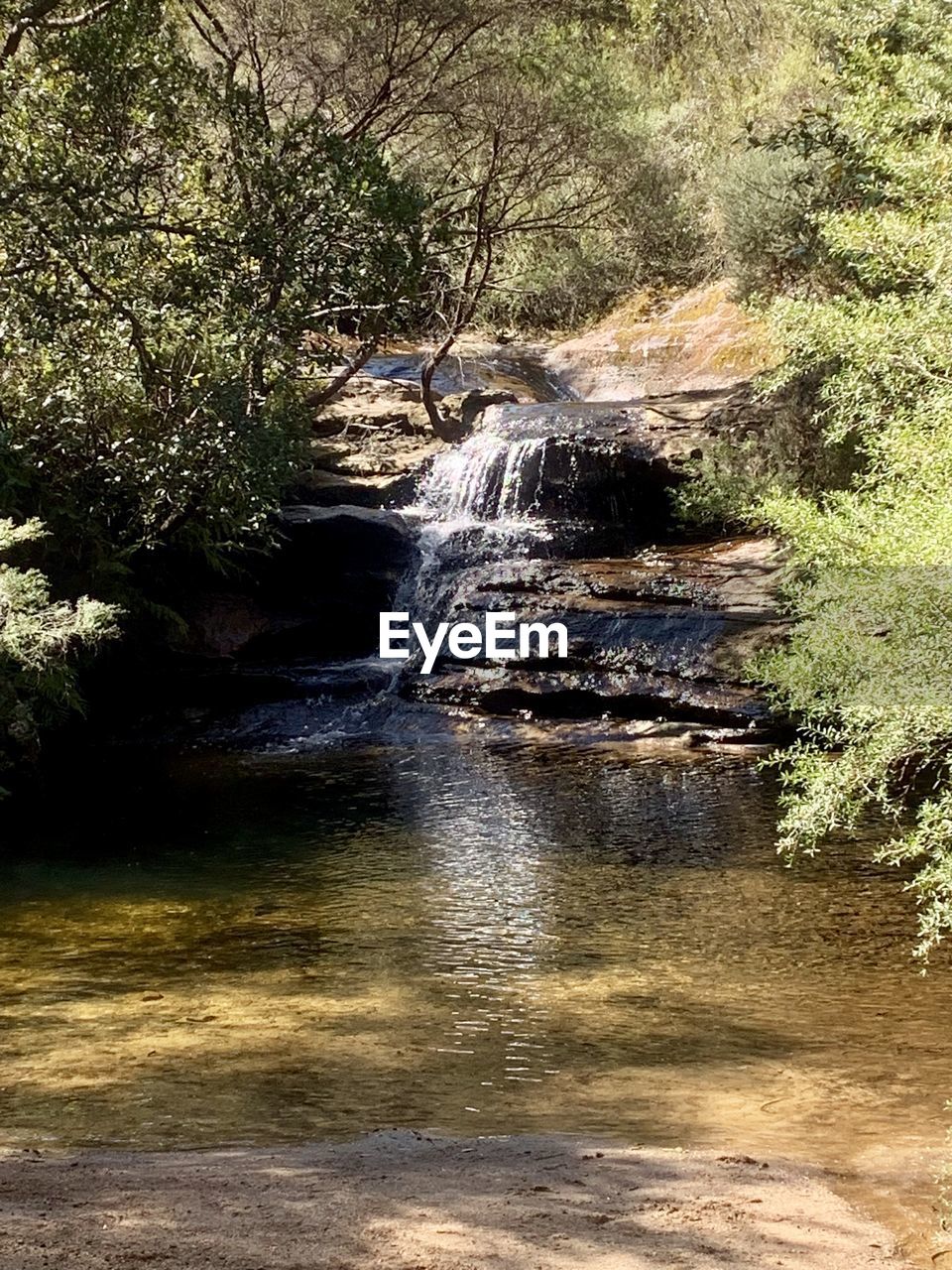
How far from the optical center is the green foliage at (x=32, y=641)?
437 inches

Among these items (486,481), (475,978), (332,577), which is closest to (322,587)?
(332,577)

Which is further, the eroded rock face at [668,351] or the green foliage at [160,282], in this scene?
the eroded rock face at [668,351]

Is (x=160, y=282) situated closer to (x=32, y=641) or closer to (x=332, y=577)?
(x=32, y=641)

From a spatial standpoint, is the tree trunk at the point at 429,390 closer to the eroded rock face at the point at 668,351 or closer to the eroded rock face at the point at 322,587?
the eroded rock face at the point at 322,587

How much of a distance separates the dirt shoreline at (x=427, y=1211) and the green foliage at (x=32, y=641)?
6.89 m

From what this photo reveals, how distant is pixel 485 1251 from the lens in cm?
369

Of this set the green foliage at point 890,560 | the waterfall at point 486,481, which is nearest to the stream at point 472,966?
the green foliage at point 890,560

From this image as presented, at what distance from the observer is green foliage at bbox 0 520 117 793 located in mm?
11109

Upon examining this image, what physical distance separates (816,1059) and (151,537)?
10.1 m

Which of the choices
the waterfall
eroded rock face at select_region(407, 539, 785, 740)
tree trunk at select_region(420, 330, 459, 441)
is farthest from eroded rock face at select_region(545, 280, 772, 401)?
eroded rock face at select_region(407, 539, 785, 740)

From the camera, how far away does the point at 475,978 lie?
24.5ft

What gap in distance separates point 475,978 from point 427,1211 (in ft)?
11.4

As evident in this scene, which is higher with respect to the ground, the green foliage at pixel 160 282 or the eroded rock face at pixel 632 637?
the green foliage at pixel 160 282

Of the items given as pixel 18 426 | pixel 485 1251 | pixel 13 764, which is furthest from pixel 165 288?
pixel 485 1251
